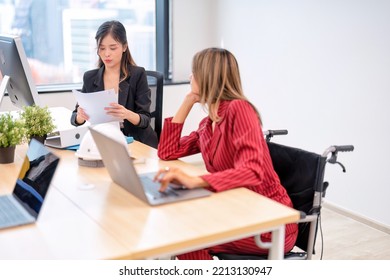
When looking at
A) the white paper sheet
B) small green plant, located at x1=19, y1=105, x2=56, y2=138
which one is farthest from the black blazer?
small green plant, located at x1=19, y1=105, x2=56, y2=138

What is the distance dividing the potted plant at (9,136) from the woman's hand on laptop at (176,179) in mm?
692

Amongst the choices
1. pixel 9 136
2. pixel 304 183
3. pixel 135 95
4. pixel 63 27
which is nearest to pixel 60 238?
pixel 9 136

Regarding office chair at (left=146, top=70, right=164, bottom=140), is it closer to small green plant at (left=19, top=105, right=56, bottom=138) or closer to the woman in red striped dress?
small green plant at (left=19, top=105, right=56, bottom=138)

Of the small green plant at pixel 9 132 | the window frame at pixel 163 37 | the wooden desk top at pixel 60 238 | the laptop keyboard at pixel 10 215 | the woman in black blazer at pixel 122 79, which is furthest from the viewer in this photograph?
the window frame at pixel 163 37

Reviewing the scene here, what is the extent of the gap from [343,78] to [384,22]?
443 mm

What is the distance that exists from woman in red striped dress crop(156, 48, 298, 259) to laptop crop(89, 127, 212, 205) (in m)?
0.03

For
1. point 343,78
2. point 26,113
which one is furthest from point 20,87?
point 343,78

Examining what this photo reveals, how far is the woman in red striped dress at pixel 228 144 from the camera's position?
5.75 ft

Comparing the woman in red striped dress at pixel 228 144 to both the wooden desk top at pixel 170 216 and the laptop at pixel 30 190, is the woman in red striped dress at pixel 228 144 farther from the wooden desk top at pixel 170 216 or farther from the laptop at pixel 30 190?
the laptop at pixel 30 190

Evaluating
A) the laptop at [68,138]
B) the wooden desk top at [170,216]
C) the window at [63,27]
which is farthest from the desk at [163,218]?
the window at [63,27]

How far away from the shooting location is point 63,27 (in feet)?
13.5

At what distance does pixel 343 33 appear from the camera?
10.9ft

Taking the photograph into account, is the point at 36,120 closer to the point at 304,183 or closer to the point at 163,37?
the point at 304,183

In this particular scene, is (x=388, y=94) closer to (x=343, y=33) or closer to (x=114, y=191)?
(x=343, y=33)
